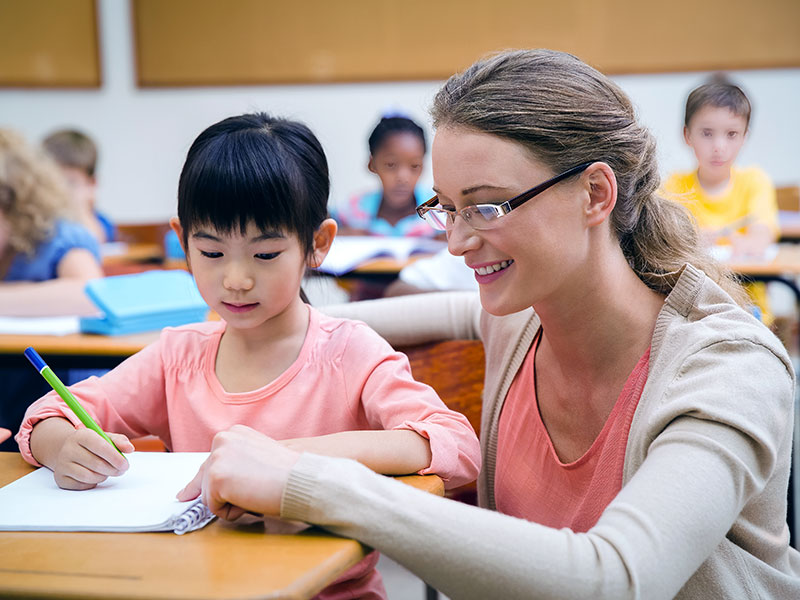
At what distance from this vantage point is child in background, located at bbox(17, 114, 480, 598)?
4.07 ft

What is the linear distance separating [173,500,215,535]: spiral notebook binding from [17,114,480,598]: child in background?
21 cm

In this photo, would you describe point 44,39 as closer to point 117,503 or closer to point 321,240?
point 321,240

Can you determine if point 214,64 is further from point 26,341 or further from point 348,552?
point 348,552

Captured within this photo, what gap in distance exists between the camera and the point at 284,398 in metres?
1.31

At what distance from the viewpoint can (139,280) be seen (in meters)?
2.30

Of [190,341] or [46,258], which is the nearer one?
[190,341]

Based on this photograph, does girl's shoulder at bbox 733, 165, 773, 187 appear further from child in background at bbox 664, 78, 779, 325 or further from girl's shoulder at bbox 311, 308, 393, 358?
girl's shoulder at bbox 311, 308, 393, 358

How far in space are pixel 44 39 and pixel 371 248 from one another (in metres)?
3.86

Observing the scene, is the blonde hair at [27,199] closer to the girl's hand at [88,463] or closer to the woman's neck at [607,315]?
the girl's hand at [88,463]

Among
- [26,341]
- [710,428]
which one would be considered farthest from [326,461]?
[26,341]

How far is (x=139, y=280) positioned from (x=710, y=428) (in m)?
1.63

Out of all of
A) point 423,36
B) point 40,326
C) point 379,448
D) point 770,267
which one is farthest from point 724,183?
point 423,36

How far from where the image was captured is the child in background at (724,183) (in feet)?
6.50

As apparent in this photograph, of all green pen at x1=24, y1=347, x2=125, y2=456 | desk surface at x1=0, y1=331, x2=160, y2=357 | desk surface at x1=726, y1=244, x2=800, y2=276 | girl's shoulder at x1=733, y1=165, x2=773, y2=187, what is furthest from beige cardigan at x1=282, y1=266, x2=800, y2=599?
girl's shoulder at x1=733, y1=165, x2=773, y2=187
